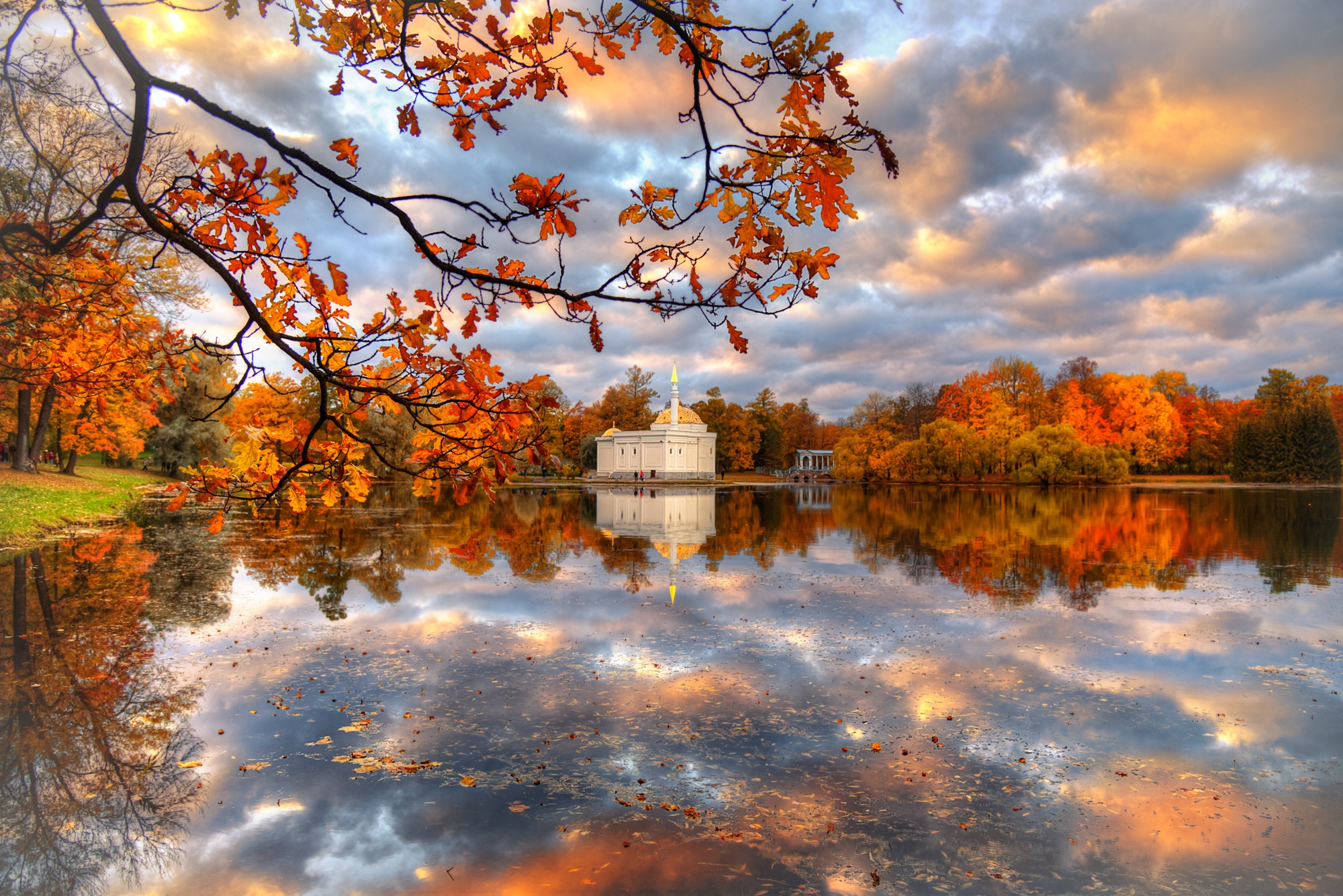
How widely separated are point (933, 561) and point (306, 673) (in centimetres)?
1253

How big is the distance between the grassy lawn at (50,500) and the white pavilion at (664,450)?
151 feet

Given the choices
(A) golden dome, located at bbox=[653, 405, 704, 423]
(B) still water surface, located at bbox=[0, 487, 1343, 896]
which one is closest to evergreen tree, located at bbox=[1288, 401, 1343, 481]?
(A) golden dome, located at bbox=[653, 405, 704, 423]

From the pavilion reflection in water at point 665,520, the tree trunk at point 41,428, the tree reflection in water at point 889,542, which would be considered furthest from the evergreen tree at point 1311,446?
the tree trunk at point 41,428

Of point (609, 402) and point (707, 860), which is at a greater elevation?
point (609, 402)

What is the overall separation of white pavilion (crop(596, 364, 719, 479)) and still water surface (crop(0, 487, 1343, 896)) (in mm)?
59393

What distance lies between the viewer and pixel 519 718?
6117 millimetres

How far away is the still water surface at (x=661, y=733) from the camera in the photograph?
4.07m

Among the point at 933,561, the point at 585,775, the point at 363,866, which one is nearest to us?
the point at 363,866

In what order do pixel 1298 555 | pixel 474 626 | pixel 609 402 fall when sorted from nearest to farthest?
1. pixel 474 626
2. pixel 1298 555
3. pixel 609 402

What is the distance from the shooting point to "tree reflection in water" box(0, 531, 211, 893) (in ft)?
13.3

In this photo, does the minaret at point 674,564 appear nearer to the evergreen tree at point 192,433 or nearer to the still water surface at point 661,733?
the still water surface at point 661,733

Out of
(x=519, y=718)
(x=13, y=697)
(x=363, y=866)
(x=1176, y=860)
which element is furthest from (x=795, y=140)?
(x=13, y=697)

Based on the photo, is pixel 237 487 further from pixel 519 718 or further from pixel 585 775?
pixel 519 718

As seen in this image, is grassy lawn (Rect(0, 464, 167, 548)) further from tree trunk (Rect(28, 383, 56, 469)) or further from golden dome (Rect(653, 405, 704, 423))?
golden dome (Rect(653, 405, 704, 423))
